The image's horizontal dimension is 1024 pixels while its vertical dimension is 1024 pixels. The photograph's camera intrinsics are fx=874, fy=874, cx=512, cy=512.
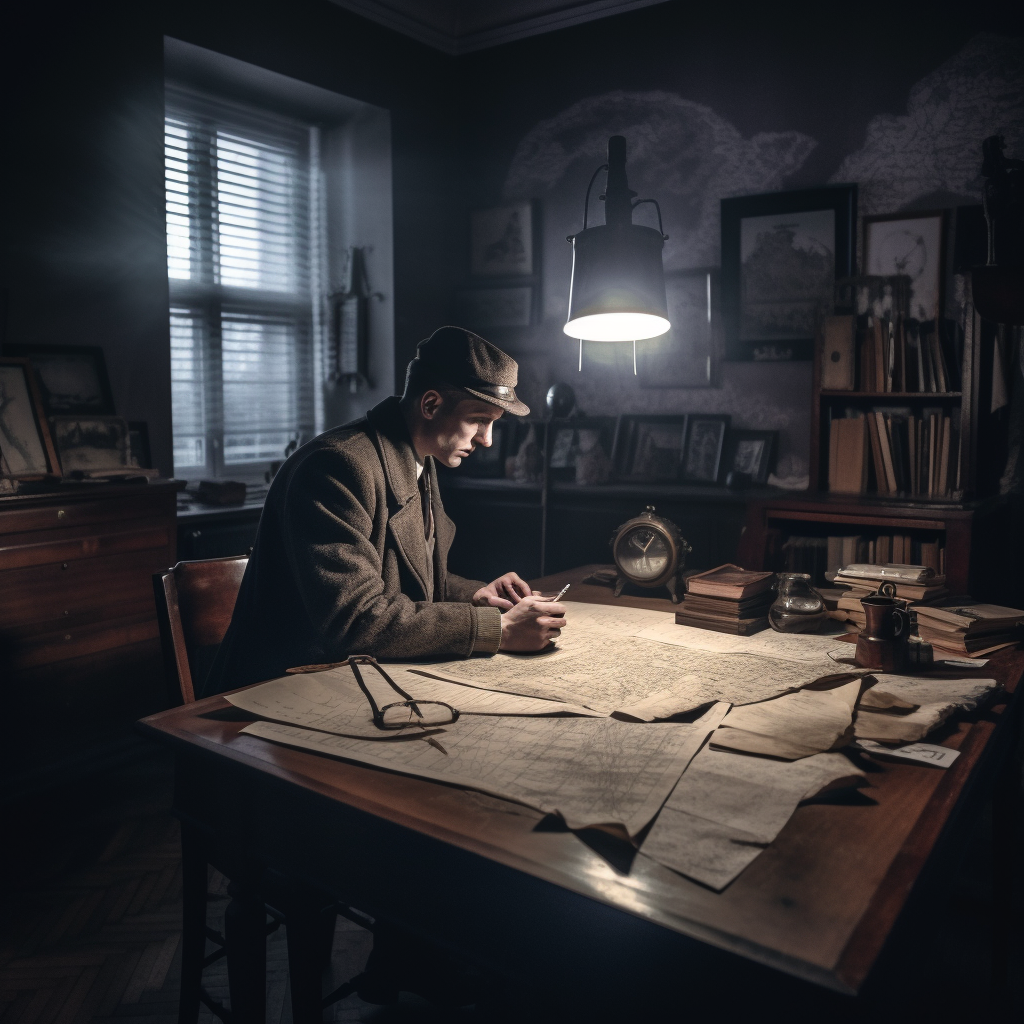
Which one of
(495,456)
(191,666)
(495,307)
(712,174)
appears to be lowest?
(191,666)

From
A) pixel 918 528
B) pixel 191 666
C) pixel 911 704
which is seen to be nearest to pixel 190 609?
pixel 191 666

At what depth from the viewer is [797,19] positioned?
4.03m

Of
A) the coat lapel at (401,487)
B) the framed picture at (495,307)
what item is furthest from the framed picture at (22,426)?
the framed picture at (495,307)

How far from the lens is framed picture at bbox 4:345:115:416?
339cm

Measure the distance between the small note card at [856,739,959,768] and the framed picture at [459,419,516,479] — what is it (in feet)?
12.1

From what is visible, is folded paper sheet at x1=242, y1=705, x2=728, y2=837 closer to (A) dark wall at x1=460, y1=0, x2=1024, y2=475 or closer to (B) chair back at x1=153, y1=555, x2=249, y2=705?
(B) chair back at x1=153, y1=555, x2=249, y2=705

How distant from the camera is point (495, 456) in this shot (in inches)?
190

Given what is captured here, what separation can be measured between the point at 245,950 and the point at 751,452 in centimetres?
344

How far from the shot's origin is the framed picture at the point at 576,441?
4.43 metres

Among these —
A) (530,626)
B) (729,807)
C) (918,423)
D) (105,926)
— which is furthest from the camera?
(918,423)

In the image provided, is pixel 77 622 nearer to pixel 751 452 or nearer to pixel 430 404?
pixel 430 404

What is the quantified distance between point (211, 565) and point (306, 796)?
0.93 metres

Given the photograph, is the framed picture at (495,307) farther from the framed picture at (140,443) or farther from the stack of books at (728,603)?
the stack of books at (728,603)

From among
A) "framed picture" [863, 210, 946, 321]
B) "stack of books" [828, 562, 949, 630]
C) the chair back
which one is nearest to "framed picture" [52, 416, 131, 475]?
the chair back
